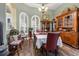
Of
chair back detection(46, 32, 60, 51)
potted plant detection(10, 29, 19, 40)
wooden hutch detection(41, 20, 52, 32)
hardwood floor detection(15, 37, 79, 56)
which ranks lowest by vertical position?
hardwood floor detection(15, 37, 79, 56)

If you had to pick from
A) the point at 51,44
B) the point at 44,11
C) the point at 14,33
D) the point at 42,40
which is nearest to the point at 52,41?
the point at 51,44

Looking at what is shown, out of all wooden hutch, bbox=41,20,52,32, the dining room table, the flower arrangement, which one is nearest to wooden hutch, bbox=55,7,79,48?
the dining room table

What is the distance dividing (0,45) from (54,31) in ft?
3.91

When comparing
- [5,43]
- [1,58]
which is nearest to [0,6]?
[5,43]

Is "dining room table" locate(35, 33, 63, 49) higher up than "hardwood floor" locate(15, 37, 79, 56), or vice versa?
"dining room table" locate(35, 33, 63, 49)

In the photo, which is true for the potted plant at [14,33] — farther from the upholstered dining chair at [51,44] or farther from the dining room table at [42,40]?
the upholstered dining chair at [51,44]

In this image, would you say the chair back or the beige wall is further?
the chair back

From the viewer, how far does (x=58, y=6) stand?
2.63 meters

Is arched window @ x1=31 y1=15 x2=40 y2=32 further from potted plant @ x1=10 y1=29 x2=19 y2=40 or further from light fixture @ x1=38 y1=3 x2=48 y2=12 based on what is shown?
potted plant @ x1=10 y1=29 x2=19 y2=40

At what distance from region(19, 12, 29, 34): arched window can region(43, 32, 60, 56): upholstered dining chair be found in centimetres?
52

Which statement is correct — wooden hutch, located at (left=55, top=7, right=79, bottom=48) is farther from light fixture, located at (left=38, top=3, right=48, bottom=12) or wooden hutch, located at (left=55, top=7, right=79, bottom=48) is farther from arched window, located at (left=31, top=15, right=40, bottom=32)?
arched window, located at (left=31, top=15, right=40, bottom=32)

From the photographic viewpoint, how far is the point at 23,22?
2.70 metres

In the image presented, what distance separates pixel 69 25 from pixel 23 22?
3.37 feet

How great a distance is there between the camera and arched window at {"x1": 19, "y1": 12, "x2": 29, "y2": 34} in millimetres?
2633
